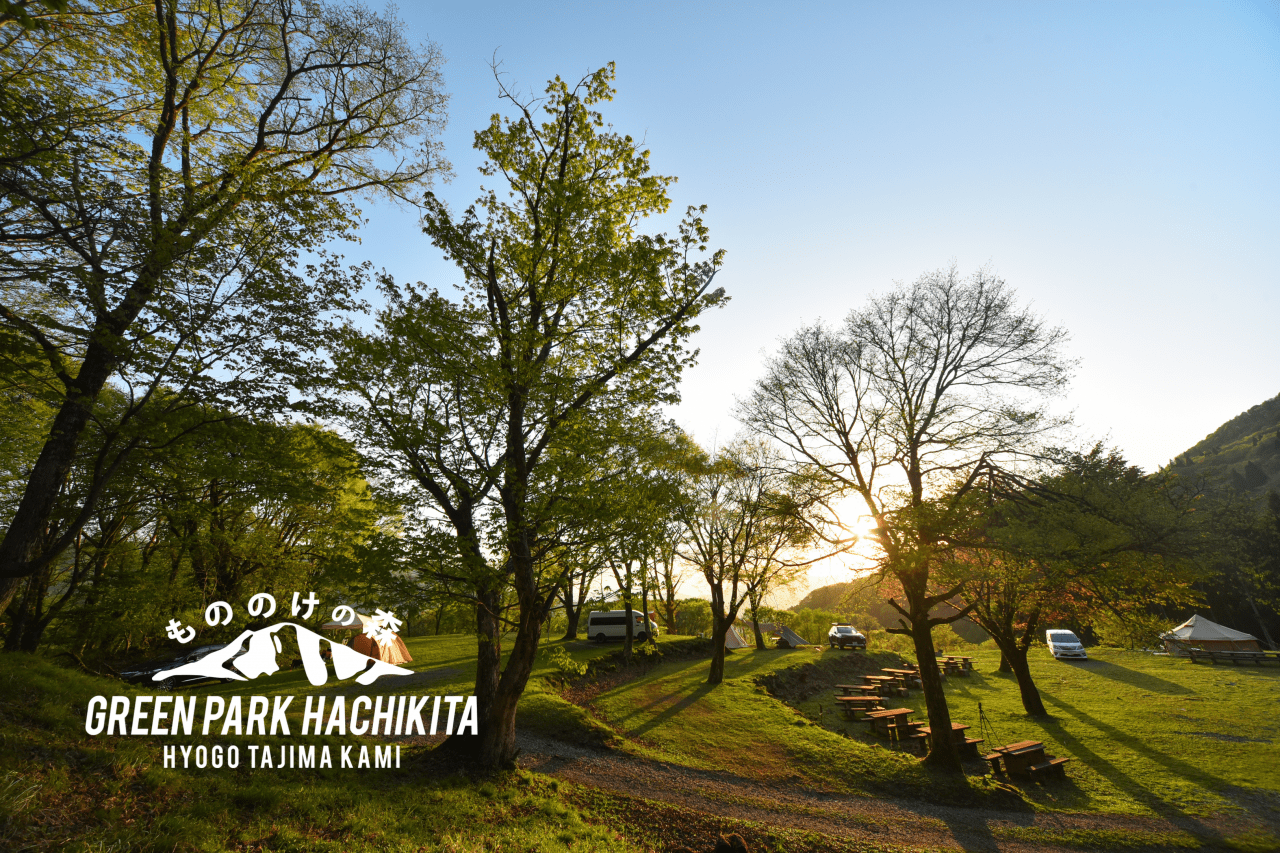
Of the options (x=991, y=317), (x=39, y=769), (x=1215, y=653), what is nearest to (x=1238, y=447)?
(x=1215, y=653)

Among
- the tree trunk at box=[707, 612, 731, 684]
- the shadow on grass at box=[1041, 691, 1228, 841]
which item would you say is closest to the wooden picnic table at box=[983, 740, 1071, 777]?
the shadow on grass at box=[1041, 691, 1228, 841]

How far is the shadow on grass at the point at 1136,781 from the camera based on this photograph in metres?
9.73

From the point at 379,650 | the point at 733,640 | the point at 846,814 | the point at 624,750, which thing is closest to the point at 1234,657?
the point at 733,640

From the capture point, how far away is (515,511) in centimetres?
894

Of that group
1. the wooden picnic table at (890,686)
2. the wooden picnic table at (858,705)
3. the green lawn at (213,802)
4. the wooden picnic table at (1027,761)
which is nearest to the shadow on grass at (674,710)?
the wooden picnic table at (858,705)

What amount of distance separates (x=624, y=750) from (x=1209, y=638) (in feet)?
141

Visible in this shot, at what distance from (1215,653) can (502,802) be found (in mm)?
43165

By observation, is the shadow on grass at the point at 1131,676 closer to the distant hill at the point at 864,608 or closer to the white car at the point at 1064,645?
the white car at the point at 1064,645

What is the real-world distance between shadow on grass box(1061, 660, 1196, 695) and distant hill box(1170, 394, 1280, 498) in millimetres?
73095

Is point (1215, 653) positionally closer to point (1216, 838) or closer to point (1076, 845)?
point (1216, 838)

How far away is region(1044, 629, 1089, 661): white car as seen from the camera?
31875 millimetres

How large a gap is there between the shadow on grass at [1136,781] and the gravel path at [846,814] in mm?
77

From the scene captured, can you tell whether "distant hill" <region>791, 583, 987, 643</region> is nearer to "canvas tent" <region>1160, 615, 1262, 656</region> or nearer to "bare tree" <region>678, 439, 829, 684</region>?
"bare tree" <region>678, 439, 829, 684</region>

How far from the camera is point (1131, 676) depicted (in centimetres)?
2534
